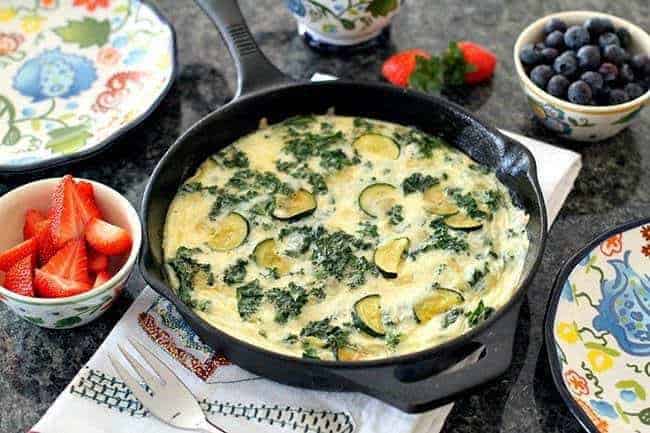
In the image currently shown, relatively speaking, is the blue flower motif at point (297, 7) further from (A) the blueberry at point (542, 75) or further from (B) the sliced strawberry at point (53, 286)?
(B) the sliced strawberry at point (53, 286)

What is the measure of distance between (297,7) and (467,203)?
0.83m

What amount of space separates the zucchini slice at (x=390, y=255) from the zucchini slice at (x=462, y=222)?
0.36 ft

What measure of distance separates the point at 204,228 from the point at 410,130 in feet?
1.82

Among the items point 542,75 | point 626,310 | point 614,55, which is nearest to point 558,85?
point 542,75

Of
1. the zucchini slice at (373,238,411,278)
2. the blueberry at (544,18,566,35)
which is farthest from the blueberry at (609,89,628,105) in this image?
the zucchini slice at (373,238,411,278)

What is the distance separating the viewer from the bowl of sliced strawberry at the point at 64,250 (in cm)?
161

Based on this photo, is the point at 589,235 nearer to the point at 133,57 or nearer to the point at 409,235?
the point at 409,235

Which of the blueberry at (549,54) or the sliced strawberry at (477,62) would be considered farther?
the sliced strawberry at (477,62)

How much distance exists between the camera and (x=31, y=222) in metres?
1.73

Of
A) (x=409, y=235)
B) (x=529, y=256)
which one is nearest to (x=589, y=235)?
(x=529, y=256)

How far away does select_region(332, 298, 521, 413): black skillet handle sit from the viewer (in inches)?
53.1

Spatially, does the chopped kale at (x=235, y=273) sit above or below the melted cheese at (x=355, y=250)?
below

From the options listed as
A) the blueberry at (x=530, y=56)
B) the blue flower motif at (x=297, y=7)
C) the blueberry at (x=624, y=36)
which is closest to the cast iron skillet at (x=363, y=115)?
the blue flower motif at (x=297, y=7)

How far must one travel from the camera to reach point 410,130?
200cm
